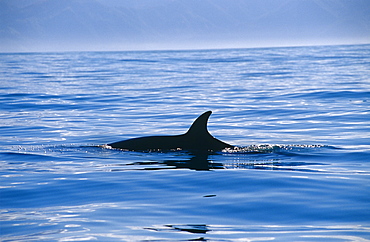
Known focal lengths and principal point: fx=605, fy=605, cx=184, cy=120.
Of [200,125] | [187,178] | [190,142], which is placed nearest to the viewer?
[187,178]

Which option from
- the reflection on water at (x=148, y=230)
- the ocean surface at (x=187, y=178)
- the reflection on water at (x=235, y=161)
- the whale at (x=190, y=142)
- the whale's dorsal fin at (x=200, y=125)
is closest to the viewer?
the reflection on water at (x=148, y=230)

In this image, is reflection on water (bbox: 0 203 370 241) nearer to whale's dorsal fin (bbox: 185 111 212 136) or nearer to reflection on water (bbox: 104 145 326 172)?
reflection on water (bbox: 104 145 326 172)

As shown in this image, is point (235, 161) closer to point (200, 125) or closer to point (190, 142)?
point (200, 125)

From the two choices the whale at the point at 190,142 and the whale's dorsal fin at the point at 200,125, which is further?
the whale at the point at 190,142

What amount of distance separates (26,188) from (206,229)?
325 centimetres

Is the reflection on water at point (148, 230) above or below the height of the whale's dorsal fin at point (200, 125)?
below

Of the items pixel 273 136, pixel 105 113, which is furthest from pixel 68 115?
pixel 273 136

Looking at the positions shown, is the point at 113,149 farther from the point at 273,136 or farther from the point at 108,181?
the point at 273,136

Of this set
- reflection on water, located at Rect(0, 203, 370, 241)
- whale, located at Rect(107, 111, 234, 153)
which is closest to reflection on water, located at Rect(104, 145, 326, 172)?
whale, located at Rect(107, 111, 234, 153)

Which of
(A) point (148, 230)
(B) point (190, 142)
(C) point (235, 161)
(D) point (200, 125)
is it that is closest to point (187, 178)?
(C) point (235, 161)

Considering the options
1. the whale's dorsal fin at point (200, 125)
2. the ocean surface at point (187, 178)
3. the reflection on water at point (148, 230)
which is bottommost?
the reflection on water at point (148, 230)

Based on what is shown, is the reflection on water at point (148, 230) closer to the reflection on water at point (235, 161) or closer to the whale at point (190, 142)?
the reflection on water at point (235, 161)

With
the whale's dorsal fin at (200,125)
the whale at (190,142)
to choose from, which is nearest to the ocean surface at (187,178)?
the whale at (190,142)

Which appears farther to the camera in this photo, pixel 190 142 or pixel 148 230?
pixel 190 142
